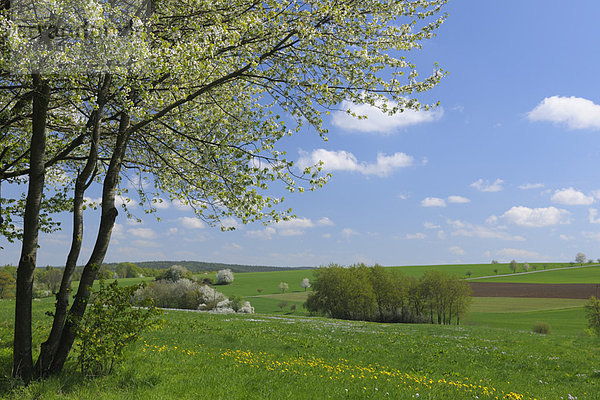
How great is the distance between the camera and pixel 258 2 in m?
10.0

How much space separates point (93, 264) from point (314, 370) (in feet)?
20.7

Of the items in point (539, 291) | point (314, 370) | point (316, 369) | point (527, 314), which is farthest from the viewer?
point (539, 291)

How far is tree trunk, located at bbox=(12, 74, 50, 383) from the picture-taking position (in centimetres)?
868

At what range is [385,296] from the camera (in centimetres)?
6328

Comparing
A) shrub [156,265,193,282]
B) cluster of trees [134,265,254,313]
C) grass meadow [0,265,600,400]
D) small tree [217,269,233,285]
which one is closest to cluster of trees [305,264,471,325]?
cluster of trees [134,265,254,313]

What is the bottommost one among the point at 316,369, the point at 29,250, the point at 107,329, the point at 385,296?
the point at 385,296

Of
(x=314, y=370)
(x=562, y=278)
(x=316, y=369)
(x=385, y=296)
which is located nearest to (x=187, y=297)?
(x=385, y=296)

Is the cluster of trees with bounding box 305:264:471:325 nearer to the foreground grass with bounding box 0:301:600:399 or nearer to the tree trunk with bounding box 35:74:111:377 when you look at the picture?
the foreground grass with bounding box 0:301:600:399

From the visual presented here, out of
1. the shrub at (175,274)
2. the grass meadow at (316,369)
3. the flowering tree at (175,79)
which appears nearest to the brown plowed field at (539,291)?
the shrub at (175,274)

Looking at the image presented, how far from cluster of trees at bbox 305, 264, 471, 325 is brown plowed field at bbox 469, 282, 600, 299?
33.9 meters

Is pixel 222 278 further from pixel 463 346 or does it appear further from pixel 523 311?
pixel 463 346

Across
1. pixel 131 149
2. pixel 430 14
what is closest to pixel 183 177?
pixel 131 149

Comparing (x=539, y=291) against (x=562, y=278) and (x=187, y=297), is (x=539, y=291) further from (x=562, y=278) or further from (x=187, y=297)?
(x=187, y=297)

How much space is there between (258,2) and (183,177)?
212 inches
